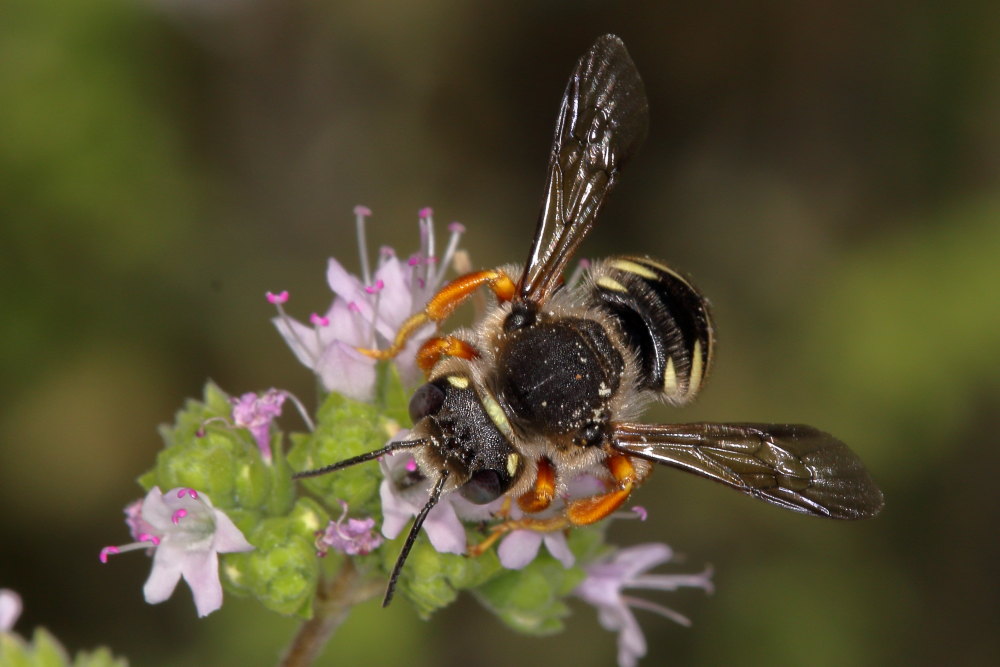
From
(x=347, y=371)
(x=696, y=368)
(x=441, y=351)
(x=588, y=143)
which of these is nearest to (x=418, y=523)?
(x=441, y=351)

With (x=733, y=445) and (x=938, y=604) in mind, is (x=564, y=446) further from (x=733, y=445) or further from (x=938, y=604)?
(x=938, y=604)

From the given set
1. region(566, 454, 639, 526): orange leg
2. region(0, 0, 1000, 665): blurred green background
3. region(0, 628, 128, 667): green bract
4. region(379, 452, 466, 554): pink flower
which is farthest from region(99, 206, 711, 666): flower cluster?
region(0, 0, 1000, 665): blurred green background

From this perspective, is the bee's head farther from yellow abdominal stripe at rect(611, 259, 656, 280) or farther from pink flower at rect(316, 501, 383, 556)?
yellow abdominal stripe at rect(611, 259, 656, 280)

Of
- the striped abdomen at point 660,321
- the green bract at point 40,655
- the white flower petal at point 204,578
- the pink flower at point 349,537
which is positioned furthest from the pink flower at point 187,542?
the striped abdomen at point 660,321

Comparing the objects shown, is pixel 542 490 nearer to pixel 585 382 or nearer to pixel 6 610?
pixel 585 382

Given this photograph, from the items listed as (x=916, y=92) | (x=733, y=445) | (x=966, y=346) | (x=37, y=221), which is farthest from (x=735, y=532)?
(x=37, y=221)
